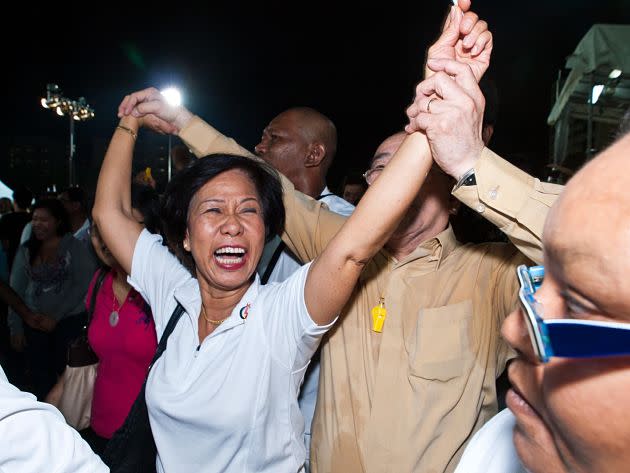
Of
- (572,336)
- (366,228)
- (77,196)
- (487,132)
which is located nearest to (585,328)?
(572,336)

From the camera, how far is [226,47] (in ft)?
58.7

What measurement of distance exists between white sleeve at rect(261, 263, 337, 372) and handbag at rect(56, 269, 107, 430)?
1.59 metres

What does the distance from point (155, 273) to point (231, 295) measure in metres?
0.41

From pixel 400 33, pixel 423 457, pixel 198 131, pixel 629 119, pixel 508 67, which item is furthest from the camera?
pixel 400 33

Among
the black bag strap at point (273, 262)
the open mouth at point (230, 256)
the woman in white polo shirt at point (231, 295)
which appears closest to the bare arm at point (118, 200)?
the woman in white polo shirt at point (231, 295)

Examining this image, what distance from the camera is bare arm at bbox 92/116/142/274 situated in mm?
2352

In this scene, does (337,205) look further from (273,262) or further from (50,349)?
(50,349)

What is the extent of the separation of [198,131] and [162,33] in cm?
1452

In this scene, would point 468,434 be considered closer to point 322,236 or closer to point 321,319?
point 321,319

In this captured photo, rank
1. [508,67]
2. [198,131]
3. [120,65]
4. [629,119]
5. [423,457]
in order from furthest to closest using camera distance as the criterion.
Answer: [120,65] < [508,67] < [198,131] < [423,457] < [629,119]

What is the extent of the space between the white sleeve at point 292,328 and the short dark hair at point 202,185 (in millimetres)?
476

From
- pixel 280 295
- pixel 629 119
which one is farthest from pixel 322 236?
pixel 629 119

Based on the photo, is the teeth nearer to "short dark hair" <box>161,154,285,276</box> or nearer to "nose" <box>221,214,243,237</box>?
"nose" <box>221,214,243,237</box>

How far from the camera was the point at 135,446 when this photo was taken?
1.89 meters
